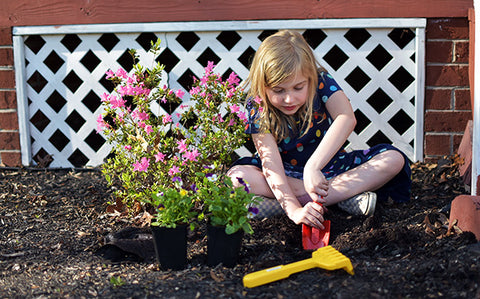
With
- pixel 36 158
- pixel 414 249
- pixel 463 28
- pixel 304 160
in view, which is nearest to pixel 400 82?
pixel 463 28

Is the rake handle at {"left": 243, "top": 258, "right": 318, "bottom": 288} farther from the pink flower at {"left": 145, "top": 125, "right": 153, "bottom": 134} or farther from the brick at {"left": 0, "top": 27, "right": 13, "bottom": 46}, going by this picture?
the brick at {"left": 0, "top": 27, "right": 13, "bottom": 46}

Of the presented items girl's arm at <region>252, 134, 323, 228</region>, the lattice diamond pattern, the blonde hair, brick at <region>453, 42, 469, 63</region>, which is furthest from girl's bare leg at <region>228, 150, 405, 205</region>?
brick at <region>453, 42, 469, 63</region>

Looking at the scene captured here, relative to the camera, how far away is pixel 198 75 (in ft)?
11.7

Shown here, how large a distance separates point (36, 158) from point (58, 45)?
83 cm

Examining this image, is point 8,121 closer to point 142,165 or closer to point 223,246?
point 142,165

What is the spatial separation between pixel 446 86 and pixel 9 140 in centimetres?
302

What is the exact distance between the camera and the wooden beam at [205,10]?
3.30 m

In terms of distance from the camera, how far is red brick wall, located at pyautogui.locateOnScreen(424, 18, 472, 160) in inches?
131

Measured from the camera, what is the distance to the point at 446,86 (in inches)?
133

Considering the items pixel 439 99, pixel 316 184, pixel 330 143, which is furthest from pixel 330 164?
pixel 439 99

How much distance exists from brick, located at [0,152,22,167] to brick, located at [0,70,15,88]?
485 millimetres

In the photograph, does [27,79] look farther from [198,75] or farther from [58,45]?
[198,75]

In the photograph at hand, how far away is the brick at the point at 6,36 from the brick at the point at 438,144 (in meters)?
2.91

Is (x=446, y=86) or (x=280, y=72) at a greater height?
(x=280, y=72)
